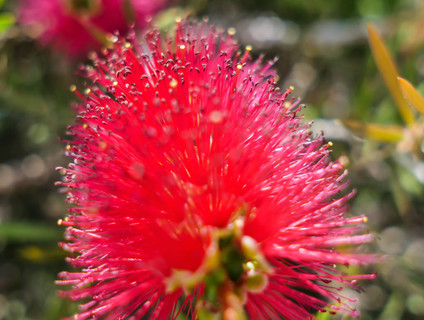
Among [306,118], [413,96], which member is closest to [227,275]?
[413,96]

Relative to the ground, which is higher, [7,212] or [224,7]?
[224,7]

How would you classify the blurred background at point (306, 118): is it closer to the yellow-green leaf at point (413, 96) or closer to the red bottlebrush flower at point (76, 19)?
the red bottlebrush flower at point (76, 19)

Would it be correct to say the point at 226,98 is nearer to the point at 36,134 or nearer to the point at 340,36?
the point at 340,36

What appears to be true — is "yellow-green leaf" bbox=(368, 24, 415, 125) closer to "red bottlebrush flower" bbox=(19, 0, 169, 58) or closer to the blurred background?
the blurred background

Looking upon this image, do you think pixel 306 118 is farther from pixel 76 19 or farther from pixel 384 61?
pixel 76 19

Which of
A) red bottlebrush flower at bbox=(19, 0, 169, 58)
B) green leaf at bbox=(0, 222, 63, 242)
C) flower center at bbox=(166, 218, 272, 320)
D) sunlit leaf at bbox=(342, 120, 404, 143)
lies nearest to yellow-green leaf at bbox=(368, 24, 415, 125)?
sunlit leaf at bbox=(342, 120, 404, 143)

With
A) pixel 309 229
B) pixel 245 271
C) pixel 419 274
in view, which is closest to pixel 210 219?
pixel 245 271

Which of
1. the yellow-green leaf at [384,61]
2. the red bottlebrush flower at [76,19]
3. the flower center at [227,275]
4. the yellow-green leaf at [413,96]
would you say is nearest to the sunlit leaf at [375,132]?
the yellow-green leaf at [384,61]
